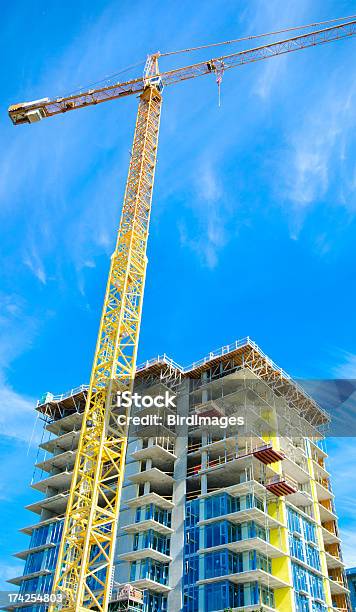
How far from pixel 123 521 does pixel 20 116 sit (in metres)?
44.3

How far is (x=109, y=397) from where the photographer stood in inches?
1849

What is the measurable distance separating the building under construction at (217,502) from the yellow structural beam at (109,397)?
735cm

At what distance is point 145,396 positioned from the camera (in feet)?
242

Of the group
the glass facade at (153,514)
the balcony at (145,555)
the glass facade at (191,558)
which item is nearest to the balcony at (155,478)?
the glass facade at (153,514)

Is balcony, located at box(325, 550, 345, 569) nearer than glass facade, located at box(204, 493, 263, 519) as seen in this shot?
No

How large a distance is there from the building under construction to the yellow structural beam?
7.35 meters

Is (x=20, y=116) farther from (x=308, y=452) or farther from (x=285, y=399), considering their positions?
(x=308, y=452)

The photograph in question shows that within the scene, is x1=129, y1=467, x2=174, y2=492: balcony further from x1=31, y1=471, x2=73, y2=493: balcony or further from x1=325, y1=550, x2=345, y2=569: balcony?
x1=325, y1=550, x2=345, y2=569: balcony

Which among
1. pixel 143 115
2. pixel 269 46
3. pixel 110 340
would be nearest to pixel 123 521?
pixel 110 340

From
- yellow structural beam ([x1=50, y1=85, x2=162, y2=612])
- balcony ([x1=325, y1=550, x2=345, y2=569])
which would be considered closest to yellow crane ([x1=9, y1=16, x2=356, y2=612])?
yellow structural beam ([x1=50, y1=85, x2=162, y2=612])

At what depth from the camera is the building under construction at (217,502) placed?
56.9 meters

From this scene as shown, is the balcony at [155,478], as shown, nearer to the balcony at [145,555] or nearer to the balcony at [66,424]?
the balcony at [145,555]

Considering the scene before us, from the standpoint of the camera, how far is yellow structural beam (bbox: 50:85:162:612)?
41.0m

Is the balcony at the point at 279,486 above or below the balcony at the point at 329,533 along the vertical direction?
below
